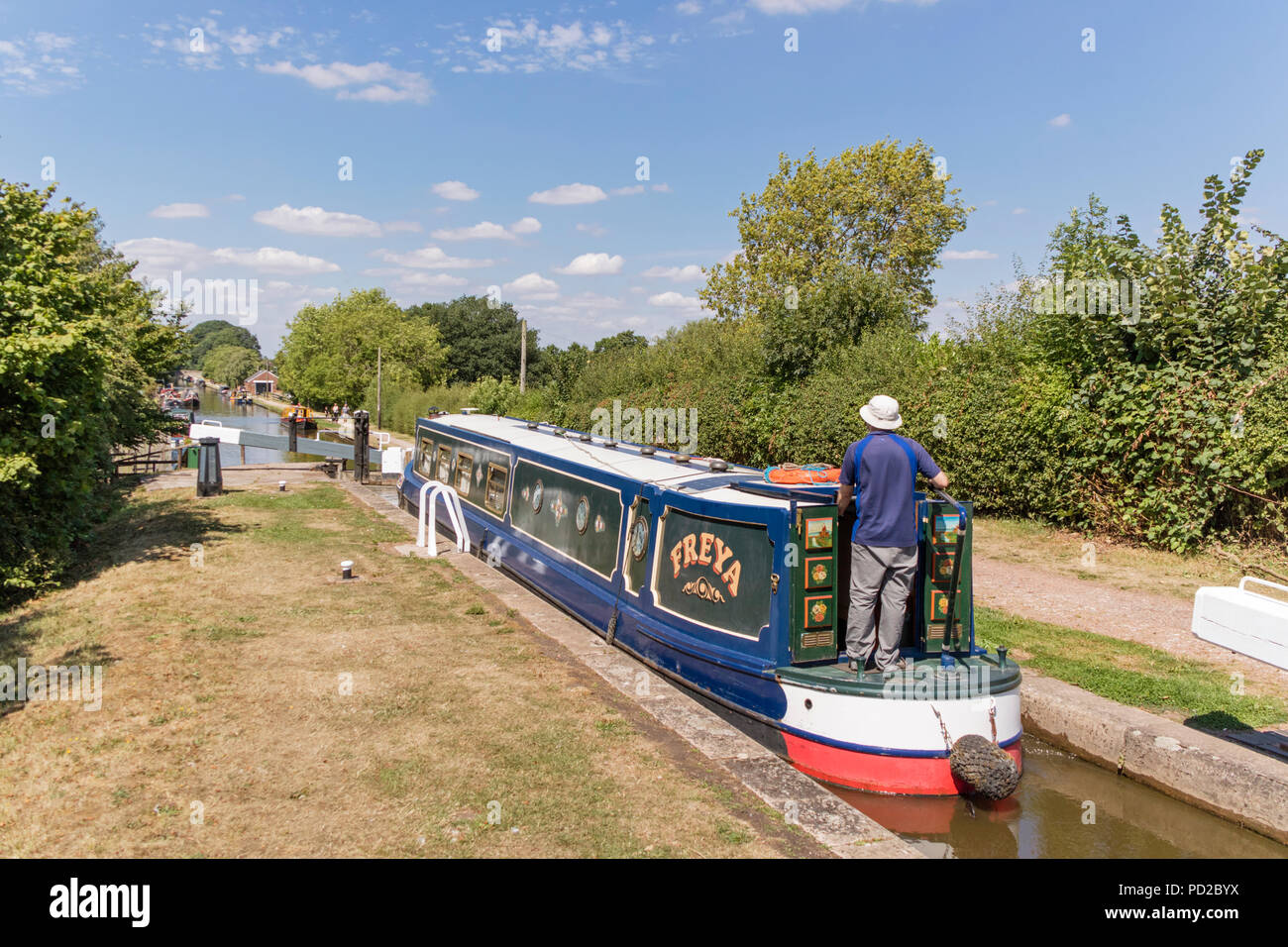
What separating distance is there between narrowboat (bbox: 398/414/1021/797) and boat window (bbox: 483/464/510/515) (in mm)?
2608

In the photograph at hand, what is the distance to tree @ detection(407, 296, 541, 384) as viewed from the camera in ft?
207

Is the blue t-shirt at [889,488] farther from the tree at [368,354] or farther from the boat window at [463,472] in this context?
the tree at [368,354]

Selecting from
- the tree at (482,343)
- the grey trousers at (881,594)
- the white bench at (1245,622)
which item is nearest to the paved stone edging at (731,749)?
the grey trousers at (881,594)

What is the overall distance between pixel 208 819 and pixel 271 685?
5.93 feet

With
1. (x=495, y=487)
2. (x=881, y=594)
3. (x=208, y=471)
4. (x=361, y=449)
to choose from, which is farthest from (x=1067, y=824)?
(x=361, y=449)

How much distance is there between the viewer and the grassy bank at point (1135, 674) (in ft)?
19.1

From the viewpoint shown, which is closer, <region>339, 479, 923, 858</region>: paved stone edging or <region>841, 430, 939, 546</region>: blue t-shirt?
<region>339, 479, 923, 858</region>: paved stone edging

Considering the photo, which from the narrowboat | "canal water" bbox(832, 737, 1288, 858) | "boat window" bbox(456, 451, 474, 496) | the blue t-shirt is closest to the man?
the blue t-shirt

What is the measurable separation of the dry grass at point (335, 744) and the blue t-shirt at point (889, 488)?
5.79ft

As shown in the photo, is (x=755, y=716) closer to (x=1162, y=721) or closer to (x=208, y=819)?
(x=1162, y=721)

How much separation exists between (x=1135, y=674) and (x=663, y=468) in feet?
13.5

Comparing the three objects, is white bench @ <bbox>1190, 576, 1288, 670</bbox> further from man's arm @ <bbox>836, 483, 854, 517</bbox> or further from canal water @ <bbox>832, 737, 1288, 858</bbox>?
man's arm @ <bbox>836, 483, 854, 517</bbox>

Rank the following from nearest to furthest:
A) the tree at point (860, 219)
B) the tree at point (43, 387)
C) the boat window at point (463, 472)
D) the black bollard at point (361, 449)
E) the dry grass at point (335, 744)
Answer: the dry grass at point (335, 744) → the tree at point (43, 387) → the boat window at point (463, 472) → the black bollard at point (361, 449) → the tree at point (860, 219)
